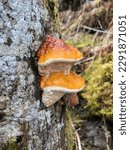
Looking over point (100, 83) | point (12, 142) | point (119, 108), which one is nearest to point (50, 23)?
point (12, 142)

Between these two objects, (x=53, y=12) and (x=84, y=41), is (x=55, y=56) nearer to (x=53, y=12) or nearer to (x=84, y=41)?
(x=53, y=12)

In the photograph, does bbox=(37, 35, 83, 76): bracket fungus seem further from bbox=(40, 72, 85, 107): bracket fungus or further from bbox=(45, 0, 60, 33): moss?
bbox=(45, 0, 60, 33): moss

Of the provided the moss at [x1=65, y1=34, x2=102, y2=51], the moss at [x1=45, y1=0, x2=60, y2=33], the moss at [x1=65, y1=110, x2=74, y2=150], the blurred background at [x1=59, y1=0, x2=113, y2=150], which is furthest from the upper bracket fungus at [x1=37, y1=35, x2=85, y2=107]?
the moss at [x1=65, y1=34, x2=102, y2=51]

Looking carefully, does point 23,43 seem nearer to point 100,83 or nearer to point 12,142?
point 12,142

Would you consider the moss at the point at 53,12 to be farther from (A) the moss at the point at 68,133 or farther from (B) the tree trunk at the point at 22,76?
(A) the moss at the point at 68,133

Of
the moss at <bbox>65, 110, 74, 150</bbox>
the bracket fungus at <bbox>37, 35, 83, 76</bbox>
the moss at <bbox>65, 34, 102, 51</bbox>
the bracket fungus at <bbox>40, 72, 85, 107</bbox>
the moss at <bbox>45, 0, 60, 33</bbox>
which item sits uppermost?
the moss at <bbox>65, 34, 102, 51</bbox>

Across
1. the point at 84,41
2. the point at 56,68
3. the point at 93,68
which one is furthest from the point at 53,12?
the point at 84,41
